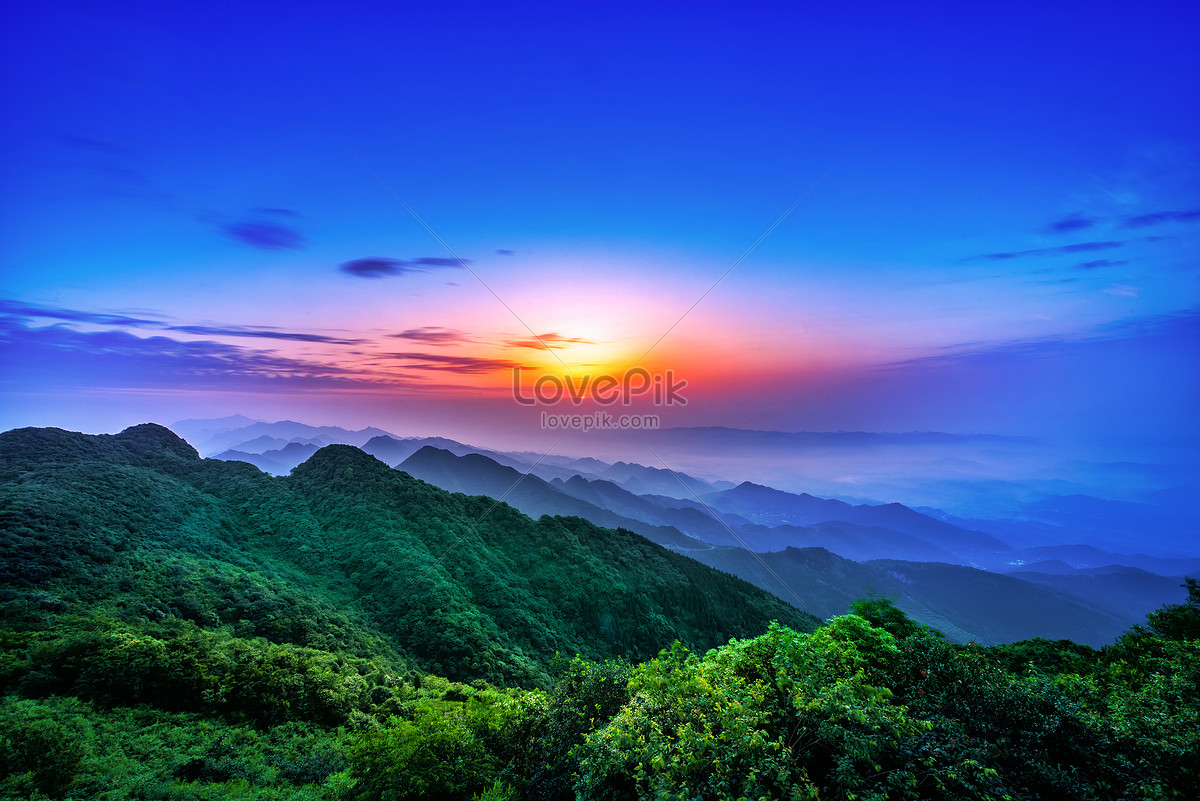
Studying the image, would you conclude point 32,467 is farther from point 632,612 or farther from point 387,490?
point 632,612

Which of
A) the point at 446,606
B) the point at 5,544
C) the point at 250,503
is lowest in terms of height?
the point at 446,606

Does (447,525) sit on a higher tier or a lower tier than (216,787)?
lower

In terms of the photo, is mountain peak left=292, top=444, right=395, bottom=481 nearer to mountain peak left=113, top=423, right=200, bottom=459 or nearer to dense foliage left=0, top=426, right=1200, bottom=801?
mountain peak left=113, top=423, right=200, bottom=459

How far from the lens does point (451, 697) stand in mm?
29203

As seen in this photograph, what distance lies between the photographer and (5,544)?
3206 centimetres

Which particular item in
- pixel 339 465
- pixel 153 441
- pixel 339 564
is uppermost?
pixel 153 441

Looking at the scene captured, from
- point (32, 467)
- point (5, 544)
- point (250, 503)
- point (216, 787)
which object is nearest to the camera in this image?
point (216, 787)

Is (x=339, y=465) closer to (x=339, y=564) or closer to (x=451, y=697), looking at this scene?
(x=339, y=564)

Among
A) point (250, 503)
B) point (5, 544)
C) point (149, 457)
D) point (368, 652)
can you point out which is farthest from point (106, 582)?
point (149, 457)

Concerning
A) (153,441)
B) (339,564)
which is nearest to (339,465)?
(339,564)

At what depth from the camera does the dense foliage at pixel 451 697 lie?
1174cm

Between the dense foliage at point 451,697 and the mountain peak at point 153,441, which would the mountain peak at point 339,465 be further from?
the dense foliage at point 451,697

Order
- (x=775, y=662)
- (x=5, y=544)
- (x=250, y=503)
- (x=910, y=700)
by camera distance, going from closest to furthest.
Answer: (x=910, y=700)
(x=775, y=662)
(x=5, y=544)
(x=250, y=503)

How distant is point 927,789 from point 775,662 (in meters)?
4.78
